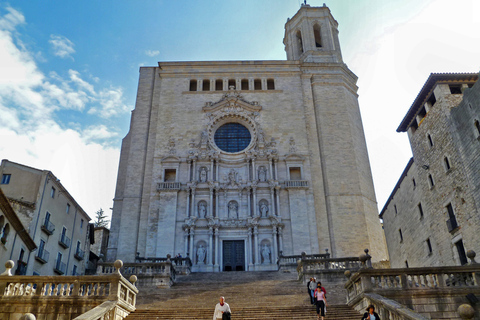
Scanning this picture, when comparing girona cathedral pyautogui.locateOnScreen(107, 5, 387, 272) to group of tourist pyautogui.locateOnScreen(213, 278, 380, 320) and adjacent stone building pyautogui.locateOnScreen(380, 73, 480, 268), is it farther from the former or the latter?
group of tourist pyautogui.locateOnScreen(213, 278, 380, 320)

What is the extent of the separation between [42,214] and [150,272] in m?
8.28

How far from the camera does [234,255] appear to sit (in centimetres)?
2652

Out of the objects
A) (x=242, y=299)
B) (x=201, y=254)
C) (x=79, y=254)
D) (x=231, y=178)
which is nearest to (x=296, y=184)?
(x=231, y=178)

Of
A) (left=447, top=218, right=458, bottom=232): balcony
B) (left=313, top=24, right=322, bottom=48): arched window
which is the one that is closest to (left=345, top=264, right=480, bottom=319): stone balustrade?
(left=447, top=218, right=458, bottom=232): balcony

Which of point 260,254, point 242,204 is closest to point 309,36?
point 242,204

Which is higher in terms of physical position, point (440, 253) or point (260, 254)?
point (260, 254)

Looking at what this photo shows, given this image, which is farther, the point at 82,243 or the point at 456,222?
the point at 82,243

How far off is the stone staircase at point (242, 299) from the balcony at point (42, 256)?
7797 millimetres

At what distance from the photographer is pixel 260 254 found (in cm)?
2623

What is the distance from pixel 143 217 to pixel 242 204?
673 centimetres

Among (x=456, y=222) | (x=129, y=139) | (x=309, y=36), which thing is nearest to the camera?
(x=456, y=222)

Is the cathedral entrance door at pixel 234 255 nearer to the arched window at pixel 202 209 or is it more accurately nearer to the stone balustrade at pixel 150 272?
the arched window at pixel 202 209

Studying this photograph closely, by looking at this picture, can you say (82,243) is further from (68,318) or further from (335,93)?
(335,93)

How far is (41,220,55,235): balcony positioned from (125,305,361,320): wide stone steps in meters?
13.0
